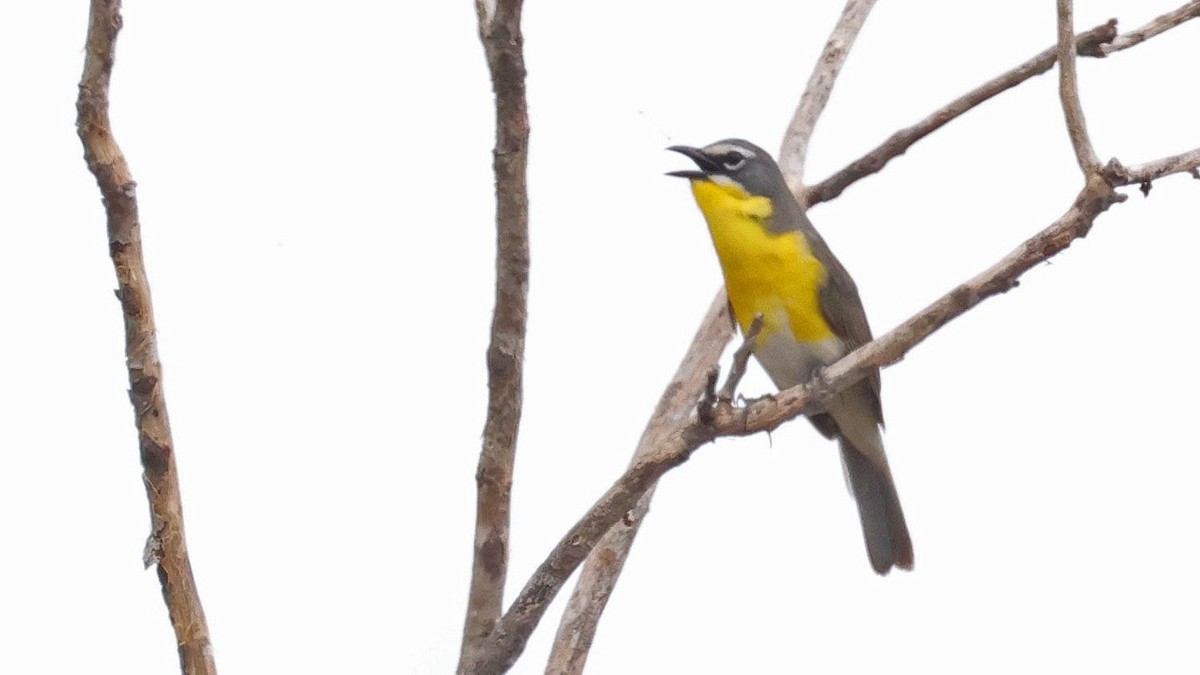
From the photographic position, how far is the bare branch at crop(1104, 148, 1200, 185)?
1566 mm

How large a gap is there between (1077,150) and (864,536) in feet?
3.83

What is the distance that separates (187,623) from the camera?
170 cm

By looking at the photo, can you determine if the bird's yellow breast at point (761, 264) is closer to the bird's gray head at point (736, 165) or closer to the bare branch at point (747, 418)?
the bird's gray head at point (736, 165)

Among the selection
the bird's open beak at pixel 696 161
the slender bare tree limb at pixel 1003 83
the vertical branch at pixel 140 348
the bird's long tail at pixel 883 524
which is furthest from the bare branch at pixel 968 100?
the vertical branch at pixel 140 348

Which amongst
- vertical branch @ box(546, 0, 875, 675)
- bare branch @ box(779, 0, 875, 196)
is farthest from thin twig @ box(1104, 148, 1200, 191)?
bare branch @ box(779, 0, 875, 196)

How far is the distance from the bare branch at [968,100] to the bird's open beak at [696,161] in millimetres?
294

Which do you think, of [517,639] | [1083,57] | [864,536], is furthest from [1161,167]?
[864,536]

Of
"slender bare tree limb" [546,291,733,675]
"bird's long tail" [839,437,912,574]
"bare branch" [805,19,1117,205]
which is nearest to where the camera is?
"slender bare tree limb" [546,291,733,675]

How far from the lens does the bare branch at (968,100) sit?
2.26m

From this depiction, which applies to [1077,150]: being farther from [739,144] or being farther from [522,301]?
[739,144]

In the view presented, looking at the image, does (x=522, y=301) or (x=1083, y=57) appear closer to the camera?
(x=522, y=301)

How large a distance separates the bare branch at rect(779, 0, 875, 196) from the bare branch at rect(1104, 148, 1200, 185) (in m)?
1.00

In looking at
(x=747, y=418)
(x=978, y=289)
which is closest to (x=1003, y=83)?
(x=978, y=289)

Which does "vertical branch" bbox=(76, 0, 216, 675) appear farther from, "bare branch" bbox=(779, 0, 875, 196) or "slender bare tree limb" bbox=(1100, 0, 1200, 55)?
"slender bare tree limb" bbox=(1100, 0, 1200, 55)
